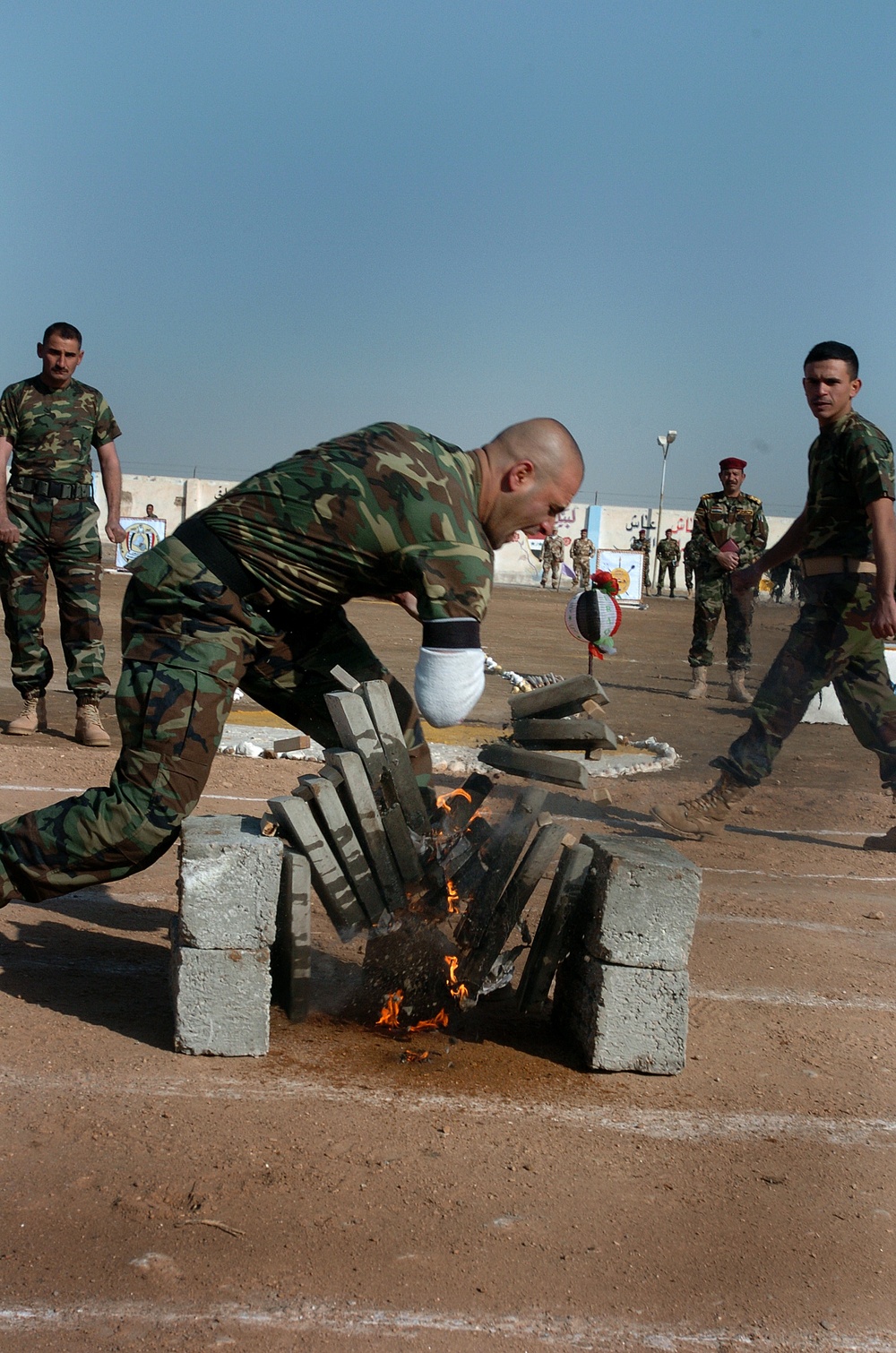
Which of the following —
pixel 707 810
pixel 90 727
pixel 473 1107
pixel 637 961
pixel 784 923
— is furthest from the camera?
pixel 90 727

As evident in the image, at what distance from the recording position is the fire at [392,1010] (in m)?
3.80

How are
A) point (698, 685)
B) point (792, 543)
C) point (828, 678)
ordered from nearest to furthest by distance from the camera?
point (828, 678)
point (792, 543)
point (698, 685)

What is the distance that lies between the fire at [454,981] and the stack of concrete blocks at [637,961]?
1.26ft

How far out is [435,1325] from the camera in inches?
93.1

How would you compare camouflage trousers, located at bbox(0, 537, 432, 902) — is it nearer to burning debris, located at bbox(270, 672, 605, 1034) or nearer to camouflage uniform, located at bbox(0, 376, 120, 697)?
burning debris, located at bbox(270, 672, 605, 1034)

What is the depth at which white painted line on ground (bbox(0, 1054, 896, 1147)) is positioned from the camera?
3.23m

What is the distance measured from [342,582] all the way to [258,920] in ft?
3.16

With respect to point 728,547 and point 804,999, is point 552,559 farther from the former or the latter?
point 804,999

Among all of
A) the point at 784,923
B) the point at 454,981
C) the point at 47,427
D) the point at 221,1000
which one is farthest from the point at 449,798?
the point at 47,427

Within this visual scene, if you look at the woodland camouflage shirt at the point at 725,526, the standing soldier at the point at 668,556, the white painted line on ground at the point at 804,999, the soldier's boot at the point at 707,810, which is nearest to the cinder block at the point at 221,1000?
the white painted line on ground at the point at 804,999

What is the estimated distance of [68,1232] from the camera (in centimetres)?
257

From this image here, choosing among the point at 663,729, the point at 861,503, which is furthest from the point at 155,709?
the point at 663,729

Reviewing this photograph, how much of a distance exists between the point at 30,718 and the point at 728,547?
722cm

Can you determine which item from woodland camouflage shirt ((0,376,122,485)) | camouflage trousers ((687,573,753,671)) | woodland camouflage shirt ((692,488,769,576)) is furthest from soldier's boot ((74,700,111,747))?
woodland camouflage shirt ((692,488,769,576))
